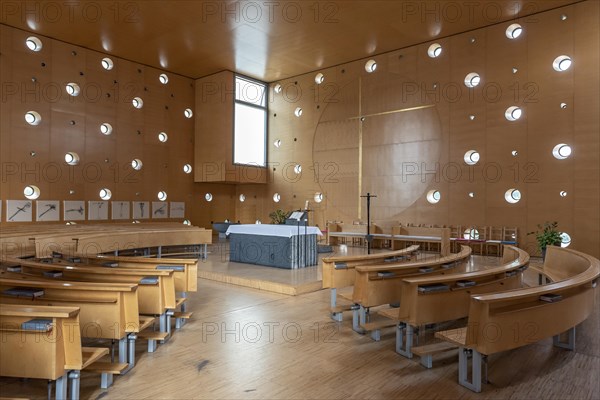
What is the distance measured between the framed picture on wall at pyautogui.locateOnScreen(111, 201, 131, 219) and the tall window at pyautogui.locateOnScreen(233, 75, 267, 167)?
3.38m

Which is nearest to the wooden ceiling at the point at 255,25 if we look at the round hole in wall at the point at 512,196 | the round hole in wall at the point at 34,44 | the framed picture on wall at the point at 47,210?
the round hole in wall at the point at 34,44

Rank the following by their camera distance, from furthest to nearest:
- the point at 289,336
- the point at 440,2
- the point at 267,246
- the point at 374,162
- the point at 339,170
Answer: the point at 339,170, the point at 374,162, the point at 440,2, the point at 267,246, the point at 289,336

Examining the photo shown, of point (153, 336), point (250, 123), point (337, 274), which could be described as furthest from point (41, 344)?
point (250, 123)

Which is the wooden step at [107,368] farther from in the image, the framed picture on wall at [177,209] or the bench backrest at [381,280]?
the framed picture on wall at [177,209]

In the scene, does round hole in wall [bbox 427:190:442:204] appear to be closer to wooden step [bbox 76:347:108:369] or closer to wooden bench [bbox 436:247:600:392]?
wooden bench [bbox 436:247:600:392]

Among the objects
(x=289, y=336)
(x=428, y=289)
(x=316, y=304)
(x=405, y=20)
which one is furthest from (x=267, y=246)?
(x=405, y=20)

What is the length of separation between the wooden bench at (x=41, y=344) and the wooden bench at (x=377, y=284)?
226cm

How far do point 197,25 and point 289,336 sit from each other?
801 centimetres

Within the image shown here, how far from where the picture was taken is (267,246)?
273 inches

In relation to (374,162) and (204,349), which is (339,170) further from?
(204,349)

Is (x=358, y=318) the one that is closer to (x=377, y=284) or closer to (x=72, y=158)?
(x=377, y=284)

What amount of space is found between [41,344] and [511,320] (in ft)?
8.54

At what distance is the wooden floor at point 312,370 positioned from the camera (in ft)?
8.10

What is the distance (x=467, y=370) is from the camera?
2674 mm
